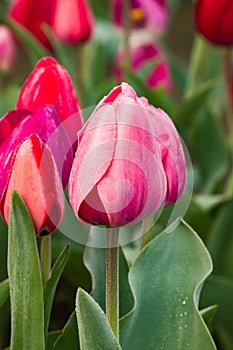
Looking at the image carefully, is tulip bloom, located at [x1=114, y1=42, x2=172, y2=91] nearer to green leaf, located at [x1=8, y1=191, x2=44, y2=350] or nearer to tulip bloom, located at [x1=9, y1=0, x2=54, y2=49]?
tulip bloom, located at [x1=9, y1=0, x2=54, y2=49]

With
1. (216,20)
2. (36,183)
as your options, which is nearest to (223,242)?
(216,20)

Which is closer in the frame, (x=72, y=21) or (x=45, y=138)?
(x=45, y=138)

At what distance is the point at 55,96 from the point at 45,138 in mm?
56

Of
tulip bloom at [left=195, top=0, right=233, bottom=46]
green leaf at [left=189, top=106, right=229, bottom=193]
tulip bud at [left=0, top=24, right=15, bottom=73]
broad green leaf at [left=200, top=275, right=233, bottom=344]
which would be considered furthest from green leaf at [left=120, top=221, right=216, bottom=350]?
tulip bud at [left=0, top=24, right=15, bottom=73]

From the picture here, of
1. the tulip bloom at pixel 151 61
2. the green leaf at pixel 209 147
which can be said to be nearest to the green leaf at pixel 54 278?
the green leaf at pixel 209 147

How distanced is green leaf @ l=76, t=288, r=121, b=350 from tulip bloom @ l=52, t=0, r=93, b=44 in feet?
2.17

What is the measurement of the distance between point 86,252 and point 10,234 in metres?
0.14

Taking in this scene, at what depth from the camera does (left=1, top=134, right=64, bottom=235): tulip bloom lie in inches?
21.3

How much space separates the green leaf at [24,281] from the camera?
538 millimetres

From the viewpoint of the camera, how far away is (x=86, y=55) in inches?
51.4

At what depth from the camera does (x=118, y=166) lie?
0.51 meters

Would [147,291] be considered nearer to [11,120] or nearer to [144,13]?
[11,120]

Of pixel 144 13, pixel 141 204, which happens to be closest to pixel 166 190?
pixel 141 204

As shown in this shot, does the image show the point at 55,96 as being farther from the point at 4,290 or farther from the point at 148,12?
the point at 148,12
